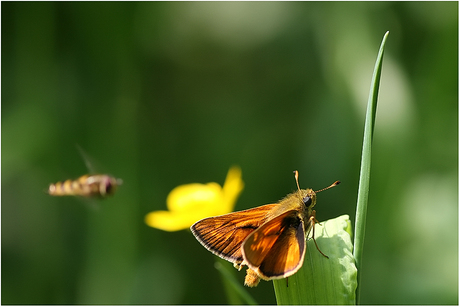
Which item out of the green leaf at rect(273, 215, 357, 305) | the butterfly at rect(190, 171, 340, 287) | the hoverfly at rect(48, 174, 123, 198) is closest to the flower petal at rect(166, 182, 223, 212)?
the hoverfly at rect(48, 174, 123, 198)

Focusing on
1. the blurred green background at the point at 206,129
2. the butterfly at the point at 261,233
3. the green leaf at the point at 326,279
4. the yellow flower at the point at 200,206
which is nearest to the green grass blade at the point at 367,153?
the green leaf at the point at 326,279

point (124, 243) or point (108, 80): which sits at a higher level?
point (108, 80)

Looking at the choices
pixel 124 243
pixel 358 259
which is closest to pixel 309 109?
pixel 124 243

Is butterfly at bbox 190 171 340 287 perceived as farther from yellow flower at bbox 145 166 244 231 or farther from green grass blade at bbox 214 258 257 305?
yellow flower at bbox 145 166 244 231

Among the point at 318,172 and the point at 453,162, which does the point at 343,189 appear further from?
the point at 453,162

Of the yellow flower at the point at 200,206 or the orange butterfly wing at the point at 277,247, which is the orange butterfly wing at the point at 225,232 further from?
the yellow flower at the point at 200,206
